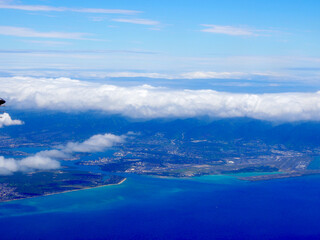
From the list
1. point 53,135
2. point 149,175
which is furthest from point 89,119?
point 149,175

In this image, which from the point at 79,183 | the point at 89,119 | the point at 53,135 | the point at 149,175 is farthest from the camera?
the point at 89,119

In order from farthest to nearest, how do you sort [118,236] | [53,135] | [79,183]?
[53,135] < [79,183] < [118,236]

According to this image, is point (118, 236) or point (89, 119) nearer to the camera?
point (118, 236)

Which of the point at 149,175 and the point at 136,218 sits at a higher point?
the point at 149,175

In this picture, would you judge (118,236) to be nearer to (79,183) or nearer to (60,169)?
(79,183)

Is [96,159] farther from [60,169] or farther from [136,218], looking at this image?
[136,218]

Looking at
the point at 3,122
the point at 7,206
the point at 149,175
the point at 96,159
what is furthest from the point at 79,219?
the point at 3,122

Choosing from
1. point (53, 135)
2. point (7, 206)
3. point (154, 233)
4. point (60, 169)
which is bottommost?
point (154, 233)
